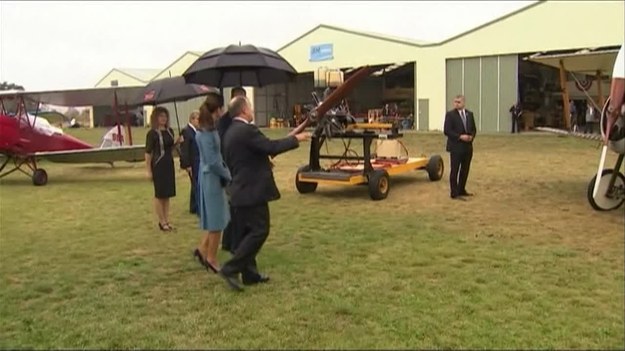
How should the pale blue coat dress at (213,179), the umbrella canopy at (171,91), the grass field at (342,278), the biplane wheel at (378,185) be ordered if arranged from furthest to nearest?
the umbrella canopy at (171,91) → the biplane wheel at (378,185) → the pale blue coat dress at (213,179) → the grass field at (342,278)

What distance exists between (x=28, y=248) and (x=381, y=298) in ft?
15.0

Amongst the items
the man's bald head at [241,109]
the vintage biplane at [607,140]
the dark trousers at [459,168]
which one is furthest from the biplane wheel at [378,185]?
the man's bald head at [241,109]

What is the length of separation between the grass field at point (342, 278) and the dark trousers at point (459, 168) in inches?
14.1

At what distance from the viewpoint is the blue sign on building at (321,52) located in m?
42.4

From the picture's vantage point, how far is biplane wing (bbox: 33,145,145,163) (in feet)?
52.4

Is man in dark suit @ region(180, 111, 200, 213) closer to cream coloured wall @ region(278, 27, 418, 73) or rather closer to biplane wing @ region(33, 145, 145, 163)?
biplane wing @ region(33, 145, 145, 163)

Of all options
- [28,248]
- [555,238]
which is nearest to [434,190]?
[555,238]

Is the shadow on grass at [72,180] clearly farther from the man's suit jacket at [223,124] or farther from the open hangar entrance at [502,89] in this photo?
the open hangar entrance at [502,89]

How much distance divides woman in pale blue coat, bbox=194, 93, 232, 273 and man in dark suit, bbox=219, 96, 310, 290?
0.32 m

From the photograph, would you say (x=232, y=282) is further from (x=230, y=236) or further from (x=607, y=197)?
(x=607, y=197)

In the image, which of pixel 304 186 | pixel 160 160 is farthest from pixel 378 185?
pixel 160 160

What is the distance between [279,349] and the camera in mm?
4121

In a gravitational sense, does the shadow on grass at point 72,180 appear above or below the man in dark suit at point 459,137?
below

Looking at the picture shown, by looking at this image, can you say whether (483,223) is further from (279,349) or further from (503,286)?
(279,349)
